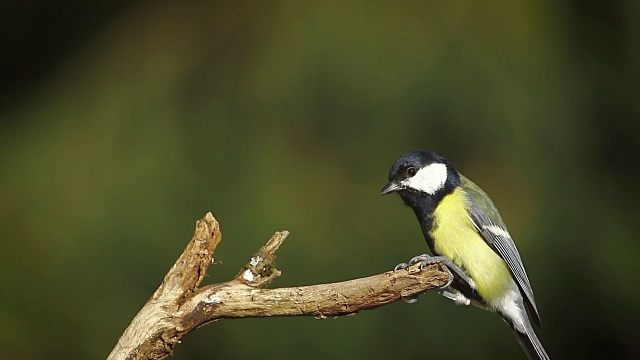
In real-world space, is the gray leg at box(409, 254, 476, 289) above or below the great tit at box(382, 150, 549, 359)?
below

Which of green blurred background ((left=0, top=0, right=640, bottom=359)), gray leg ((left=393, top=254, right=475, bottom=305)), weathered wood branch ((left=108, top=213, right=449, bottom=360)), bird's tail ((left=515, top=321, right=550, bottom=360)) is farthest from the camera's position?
green blurred background ((left=0, top=0, right=640, bottom=359))

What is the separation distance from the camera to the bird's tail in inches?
70.1

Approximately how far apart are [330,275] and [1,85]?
1321mm

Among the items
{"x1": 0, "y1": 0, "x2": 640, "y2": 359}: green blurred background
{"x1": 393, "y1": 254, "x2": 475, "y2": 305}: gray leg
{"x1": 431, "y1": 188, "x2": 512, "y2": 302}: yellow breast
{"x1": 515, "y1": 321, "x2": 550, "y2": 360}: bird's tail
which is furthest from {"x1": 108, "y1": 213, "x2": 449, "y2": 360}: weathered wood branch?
{"x1": 0, "y1": 0, "x2": 640, "y2": 359}: green blurred background

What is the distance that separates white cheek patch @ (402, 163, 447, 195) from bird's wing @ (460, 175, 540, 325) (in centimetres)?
7

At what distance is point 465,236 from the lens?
1.69m

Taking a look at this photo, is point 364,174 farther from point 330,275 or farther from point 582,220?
point 582,220

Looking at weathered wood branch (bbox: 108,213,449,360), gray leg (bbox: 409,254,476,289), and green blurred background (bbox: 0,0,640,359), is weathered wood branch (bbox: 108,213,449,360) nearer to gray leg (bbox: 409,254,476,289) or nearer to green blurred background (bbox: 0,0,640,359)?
gray leg (bbox: 409,254,476,289)

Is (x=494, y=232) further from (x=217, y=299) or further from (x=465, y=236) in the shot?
(x=217, y=299)

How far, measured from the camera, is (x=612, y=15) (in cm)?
267

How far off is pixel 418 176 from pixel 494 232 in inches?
8.6

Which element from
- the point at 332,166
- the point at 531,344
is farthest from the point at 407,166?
the point at 332,166

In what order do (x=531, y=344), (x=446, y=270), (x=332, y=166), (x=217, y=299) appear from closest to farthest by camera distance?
(x=217, y=299) → (x=446, y=270) → (x=531, y=344) → (x=332, y=166)

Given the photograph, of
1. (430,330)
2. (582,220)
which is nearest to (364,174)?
(430,330)
